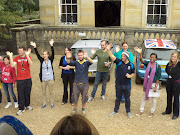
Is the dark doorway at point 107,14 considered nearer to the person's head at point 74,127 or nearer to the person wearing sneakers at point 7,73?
the person wearing sneakers at point 7,73

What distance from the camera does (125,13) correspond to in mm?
16719

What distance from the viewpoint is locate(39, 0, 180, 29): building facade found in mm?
16375

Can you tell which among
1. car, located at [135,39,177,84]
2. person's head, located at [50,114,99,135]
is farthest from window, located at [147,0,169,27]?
person's head, located at [50,114,99,135]

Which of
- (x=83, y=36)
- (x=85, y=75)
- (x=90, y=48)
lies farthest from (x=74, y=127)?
(x=83, y=36)

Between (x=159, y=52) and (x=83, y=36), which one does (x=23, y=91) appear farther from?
(x=83, y=36)

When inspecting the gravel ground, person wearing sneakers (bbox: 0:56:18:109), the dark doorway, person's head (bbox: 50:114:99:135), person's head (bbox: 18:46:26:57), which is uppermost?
the dark doorway

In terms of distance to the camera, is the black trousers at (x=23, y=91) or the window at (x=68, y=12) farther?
the window at (x=68, y=12)

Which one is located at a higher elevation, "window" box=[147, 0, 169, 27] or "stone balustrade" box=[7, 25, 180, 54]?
"window" box=[147, 0, 169, 27]

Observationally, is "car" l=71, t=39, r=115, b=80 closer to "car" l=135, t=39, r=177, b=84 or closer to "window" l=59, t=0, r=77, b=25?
"car" l=135, t=39, r=177, b=84

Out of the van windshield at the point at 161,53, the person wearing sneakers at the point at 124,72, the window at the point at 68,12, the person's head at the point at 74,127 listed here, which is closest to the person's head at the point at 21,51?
the person wearing sneakers at the point at 124,72

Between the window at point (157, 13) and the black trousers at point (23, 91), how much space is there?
38.8 feet

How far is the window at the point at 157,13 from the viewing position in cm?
1666

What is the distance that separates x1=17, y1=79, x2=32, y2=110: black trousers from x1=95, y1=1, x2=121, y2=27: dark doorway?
2.87m

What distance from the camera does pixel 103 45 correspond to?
7.52m
